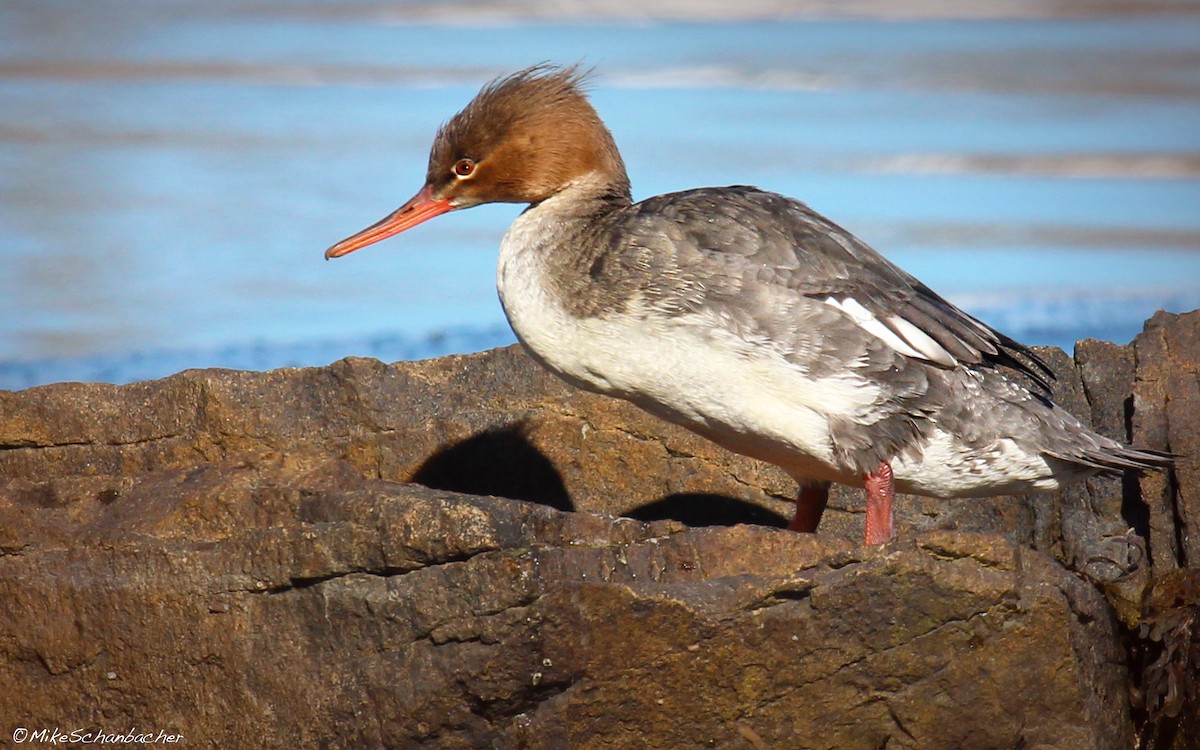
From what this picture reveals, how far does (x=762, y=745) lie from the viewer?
4.15 metres

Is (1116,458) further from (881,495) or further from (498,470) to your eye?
(498,470)

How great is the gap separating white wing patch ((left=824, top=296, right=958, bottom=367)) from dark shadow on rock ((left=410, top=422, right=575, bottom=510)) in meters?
1.85

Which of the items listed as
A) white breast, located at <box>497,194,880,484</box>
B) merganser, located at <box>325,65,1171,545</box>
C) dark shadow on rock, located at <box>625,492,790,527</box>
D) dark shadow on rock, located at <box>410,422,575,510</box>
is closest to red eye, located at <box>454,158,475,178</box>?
merganser, located at <box>325,65,1171,545</box>

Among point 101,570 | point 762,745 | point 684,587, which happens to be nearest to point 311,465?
point 101,570

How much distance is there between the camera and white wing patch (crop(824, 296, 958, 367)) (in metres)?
5.31

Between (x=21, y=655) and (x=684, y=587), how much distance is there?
2108 millimetres

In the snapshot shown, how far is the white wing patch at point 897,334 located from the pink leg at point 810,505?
33.4 inches

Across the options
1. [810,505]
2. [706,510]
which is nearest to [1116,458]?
[810,505]

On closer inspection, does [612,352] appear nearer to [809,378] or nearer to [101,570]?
[809,378]

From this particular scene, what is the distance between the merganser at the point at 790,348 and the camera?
5246 mm

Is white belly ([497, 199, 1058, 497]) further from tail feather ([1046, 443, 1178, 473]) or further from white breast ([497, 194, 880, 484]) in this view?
tail feather ([1046, 443, 1178, 473])

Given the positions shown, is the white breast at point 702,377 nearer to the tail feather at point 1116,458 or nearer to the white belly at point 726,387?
the white belly at point 726,387

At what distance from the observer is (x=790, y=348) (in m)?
5.21
